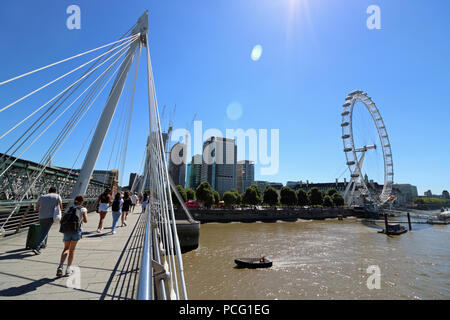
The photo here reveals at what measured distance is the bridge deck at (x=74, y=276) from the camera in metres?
3.24

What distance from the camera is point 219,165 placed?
130375 millimetres

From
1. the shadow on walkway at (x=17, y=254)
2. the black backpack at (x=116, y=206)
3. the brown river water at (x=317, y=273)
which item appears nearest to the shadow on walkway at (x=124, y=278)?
the shadow on walkway at (x=17, y=254)

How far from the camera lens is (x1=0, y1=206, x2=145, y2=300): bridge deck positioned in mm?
3240

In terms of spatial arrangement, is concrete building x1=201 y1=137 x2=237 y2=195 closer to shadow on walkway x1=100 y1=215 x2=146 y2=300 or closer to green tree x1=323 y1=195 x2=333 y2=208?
green tree x1=323 y1=195 x2=333 y2=208

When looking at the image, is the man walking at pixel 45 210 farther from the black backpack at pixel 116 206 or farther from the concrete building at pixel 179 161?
the concrete building at pixel 179 161

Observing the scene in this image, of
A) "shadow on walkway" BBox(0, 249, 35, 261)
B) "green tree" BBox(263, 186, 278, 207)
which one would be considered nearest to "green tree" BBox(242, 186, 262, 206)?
"green tree" BBox(263, 186, 278, 207)

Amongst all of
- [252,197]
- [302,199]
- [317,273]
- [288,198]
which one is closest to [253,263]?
[317,273]

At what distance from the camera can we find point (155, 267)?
3.46 meters

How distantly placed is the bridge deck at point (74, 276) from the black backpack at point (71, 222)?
2.54ft

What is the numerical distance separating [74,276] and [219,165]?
126519mm

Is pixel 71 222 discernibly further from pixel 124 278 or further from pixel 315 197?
pixel 315 197

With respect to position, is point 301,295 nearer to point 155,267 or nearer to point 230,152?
point 155,267

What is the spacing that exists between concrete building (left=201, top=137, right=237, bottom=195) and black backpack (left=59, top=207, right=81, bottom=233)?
12191 cm
